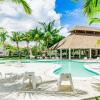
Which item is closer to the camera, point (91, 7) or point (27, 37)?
point (91, 7)

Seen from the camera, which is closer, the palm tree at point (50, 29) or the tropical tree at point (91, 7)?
the tropical tree at point (91, 7)

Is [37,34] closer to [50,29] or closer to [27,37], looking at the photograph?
[50,29]

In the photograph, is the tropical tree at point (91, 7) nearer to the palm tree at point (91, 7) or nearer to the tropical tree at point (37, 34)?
the palm tree at point (91, 7)

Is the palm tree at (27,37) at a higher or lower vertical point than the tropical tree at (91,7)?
higher

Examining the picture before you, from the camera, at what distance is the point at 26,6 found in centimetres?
887

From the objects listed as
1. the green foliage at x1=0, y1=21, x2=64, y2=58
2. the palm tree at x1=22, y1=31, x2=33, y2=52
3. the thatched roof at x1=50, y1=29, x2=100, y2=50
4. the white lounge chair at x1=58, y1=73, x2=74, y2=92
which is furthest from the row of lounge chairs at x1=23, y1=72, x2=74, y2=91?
A: the palm tree at x1=22, y1=31, x2=33, y2=52

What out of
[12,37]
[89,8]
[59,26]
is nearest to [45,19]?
[59,26]

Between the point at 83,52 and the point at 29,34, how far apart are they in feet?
32.9

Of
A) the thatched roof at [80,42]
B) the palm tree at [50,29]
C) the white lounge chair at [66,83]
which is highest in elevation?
the palm tree at [50,29]

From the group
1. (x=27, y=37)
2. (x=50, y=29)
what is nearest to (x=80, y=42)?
(x=50, y=29)

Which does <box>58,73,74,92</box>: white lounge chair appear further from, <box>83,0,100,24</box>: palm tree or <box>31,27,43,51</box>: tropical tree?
<box>31,27,43,51</box>: tropical tree

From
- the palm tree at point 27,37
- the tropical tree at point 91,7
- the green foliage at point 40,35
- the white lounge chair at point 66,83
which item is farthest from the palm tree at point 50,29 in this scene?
the white lounge chair at point 66,83

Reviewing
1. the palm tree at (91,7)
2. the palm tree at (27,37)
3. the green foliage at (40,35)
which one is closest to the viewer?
the palm tree at (91,7)

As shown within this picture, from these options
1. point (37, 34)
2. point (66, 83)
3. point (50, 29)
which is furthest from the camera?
point (37, 34)
